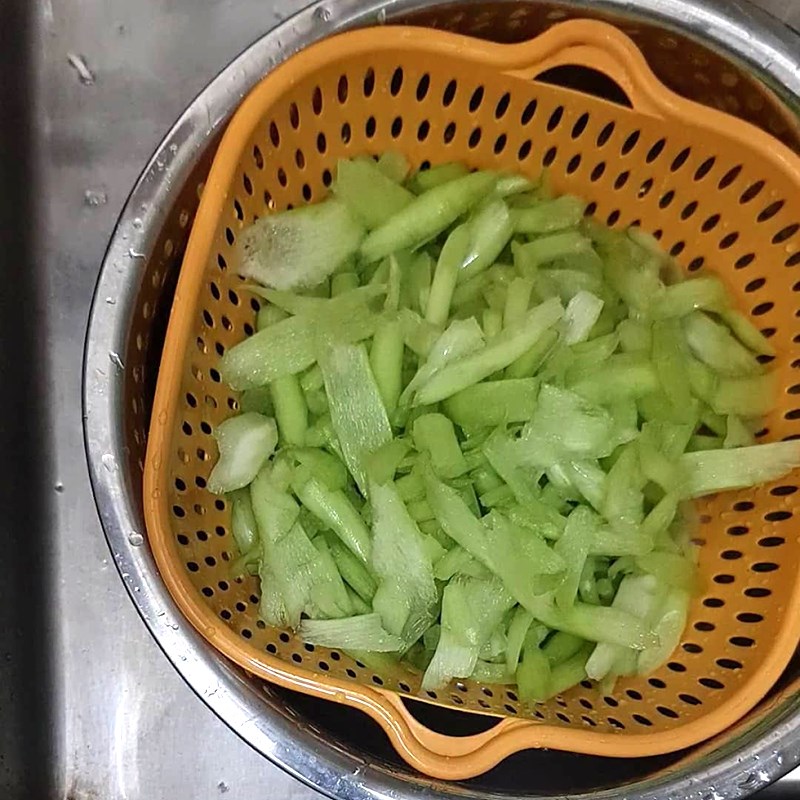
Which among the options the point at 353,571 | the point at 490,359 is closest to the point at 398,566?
the point at 353,571

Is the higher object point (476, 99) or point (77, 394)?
point (476, 99)

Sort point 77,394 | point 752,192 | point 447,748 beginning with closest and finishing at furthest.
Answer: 1. point 447,748
2. point 752,192
3. point 77,394

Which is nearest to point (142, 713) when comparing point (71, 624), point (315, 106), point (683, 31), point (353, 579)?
point (71, 624)

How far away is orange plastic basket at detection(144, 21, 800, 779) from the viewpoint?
0.59 meters

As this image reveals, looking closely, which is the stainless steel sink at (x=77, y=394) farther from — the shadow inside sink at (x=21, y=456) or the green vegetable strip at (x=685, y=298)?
the green vegetable strip at (x=685, y=298)

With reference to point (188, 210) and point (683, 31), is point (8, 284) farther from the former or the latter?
point (683, 31)

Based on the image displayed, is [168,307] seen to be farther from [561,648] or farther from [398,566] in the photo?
[561,648]

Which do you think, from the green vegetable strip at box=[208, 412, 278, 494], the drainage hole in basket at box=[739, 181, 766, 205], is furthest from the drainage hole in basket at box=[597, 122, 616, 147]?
the green vegetable strip at box=[208, 412, 278, 494]

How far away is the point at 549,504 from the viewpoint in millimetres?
685

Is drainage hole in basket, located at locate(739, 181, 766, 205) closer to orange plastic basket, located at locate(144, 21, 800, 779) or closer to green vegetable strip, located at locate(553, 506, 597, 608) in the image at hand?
orange plastic basket, located at locate(144, 21, 800, 779)

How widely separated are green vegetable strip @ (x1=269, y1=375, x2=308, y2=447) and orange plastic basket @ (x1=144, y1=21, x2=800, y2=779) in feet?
0.14

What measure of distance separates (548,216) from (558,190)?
4 cm

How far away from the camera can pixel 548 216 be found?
711 mm

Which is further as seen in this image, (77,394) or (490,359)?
(77,394)
